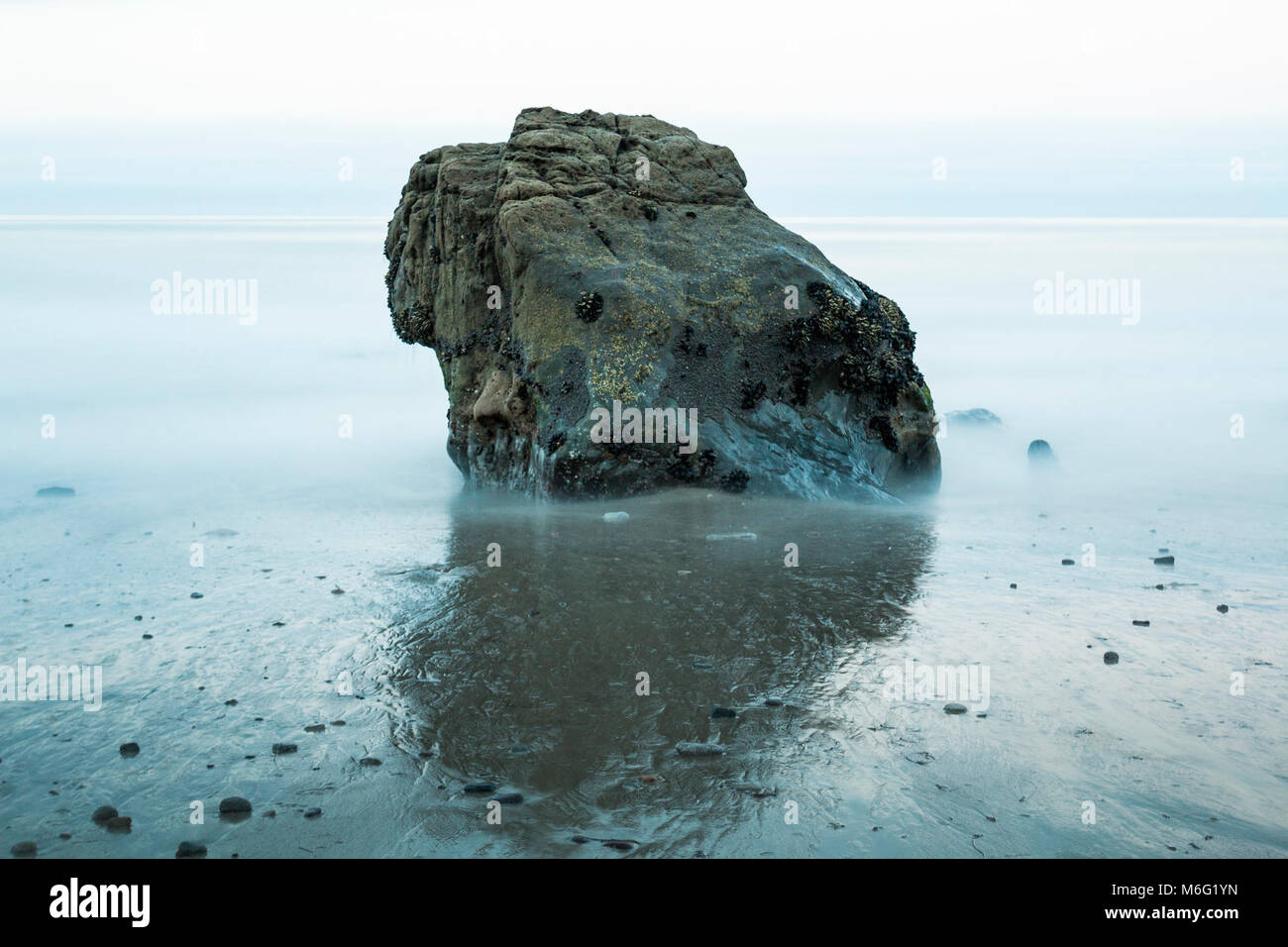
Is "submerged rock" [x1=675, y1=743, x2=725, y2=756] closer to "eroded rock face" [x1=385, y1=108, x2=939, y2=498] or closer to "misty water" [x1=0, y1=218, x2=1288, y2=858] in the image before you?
"misty water" [x1=0, y1=218, x2=1288, y2=858]

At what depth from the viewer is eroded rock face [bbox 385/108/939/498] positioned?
18.8 metres

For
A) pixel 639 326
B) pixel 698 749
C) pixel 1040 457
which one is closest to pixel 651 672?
pixel 698 749

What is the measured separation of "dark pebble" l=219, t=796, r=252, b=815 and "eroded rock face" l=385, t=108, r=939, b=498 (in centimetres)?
1069

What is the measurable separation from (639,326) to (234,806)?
12.3m

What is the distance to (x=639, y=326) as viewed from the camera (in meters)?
19.1

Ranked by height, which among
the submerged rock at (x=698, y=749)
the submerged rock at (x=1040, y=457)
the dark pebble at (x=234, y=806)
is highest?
the submerged rock at (x=1040, y=457)

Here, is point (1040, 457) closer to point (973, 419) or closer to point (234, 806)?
point (973, 419)

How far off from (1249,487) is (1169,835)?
55.7ft

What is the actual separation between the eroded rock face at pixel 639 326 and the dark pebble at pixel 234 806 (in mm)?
10687

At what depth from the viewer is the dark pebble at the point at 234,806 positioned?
26.7ft

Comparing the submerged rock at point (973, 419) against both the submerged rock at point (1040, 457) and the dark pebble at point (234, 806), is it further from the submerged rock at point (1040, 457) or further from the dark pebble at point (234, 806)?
the dark pebble at point (234, 806)

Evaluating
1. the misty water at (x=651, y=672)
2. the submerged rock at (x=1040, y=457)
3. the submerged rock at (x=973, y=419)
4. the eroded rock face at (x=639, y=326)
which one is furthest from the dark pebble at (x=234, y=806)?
the submerged rock at (x=973, y=419)
